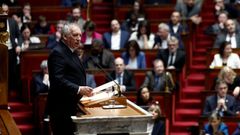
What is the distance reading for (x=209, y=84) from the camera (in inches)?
348

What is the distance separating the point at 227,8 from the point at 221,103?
3.10 meters

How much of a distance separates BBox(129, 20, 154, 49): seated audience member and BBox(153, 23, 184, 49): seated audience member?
119 mm

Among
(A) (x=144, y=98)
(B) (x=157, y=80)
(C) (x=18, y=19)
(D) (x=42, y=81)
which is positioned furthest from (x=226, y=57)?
(C) (x=18, y=19)

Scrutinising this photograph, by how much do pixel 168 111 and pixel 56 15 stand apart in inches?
136

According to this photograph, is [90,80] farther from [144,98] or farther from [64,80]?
[64,80]

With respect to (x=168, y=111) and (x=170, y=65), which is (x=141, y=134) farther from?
(x=170, y=65)

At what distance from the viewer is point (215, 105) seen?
8.09 metres

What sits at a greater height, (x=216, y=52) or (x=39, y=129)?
(x=216, y=52)

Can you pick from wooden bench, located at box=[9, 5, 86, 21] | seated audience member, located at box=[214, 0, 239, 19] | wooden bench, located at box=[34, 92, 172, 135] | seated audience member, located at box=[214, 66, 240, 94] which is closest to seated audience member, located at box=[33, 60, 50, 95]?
wooden bench, located at box=[34, 92, 172, 135]

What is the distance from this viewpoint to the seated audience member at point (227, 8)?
34.8 feet

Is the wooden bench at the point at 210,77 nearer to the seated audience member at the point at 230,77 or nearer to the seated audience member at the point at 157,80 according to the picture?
the seated audience member at the point at 230,77

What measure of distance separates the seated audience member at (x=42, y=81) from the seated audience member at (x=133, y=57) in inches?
41.6

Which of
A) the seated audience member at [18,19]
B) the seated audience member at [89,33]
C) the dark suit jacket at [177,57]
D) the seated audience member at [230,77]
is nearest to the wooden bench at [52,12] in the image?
the seated audience member at [18,19]

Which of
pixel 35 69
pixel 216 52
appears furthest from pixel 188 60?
pixel 35 69
